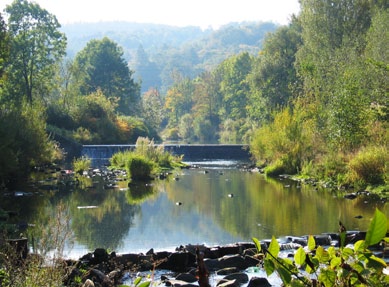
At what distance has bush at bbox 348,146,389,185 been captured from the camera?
23967 millimetres

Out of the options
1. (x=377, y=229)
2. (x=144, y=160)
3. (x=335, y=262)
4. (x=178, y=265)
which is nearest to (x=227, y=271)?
(x=178, y=265)

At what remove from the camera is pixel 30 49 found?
56.3 meters

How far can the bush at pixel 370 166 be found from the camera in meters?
24.0

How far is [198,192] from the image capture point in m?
25.1

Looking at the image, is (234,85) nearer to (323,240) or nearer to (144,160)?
(144,160)

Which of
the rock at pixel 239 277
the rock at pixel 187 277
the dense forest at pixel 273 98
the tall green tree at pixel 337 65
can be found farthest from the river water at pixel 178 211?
the tall green tree at pixel 337 65

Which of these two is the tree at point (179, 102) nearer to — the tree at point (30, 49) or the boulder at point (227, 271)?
the tree at point (30, 49)

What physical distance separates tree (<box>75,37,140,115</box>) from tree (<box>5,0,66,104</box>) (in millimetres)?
21673

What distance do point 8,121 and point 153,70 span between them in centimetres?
17309

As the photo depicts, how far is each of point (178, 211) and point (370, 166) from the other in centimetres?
897

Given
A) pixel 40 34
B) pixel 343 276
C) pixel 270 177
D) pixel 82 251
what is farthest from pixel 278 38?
pixel 343 276

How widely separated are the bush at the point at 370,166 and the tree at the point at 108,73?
60176 mm

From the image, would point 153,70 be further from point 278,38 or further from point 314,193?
point 314,193

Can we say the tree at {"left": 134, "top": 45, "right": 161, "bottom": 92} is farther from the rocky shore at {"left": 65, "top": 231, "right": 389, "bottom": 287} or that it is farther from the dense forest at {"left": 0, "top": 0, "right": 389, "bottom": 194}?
the rocky shore at {"left": 65, "top": 231, "right": 389, "bottom": 287}
